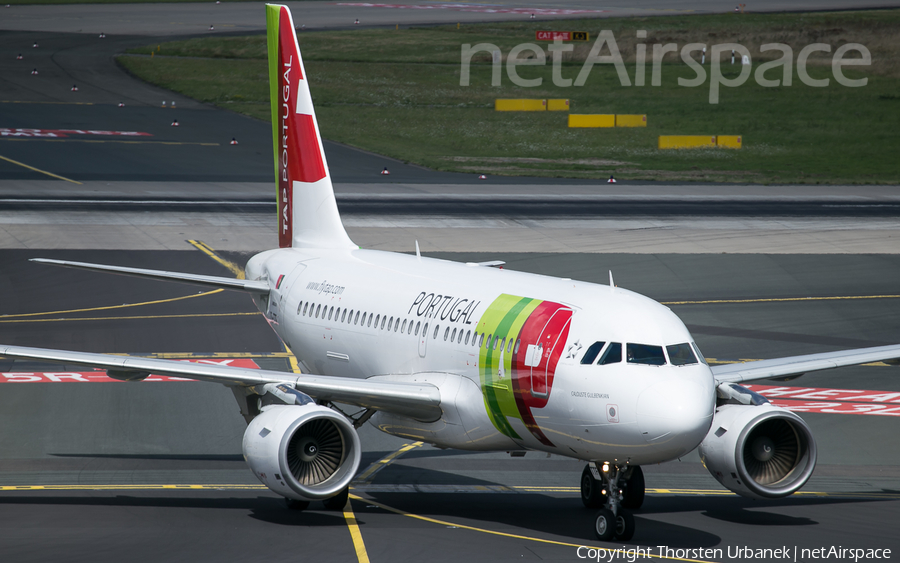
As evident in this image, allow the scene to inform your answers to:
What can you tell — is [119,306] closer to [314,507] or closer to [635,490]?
[314,507]

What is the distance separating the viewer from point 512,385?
20.9m

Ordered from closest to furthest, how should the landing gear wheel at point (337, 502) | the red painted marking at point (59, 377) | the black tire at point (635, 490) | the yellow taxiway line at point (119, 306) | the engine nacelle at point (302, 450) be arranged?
the engine nacelle at point (302, 450) < the landing gear wheel at point (337, 502) < the black tire at point (635, 490) < the red painted marking at point (59, 377) < the yellow taxiway line at point (119, 306)

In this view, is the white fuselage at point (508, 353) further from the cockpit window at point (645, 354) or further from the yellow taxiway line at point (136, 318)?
the yellow taxiway line at point (136, 318)

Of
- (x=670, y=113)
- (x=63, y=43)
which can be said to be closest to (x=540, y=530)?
(x=670, y=113)

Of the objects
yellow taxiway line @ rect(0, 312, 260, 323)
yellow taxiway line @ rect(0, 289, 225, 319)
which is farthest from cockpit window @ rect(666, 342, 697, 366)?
yellow taxiway line @ rect(0, 289, 225, 319)

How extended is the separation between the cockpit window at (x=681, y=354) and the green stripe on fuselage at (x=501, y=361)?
3053 millimetres

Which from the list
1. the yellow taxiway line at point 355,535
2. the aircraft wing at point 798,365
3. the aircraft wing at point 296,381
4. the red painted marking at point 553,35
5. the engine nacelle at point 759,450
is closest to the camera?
the yellow taxiway line at point 355,535

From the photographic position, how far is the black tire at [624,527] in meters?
19.6

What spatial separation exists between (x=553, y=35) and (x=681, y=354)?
110 meters

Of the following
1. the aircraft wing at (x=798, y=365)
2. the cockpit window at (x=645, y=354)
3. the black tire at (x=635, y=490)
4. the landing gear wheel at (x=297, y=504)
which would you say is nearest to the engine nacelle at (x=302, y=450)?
the landing gear wheel at (x=297, y=504)

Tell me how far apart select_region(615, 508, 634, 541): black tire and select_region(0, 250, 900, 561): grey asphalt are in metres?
0.33

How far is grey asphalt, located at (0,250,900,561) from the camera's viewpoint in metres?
20.1

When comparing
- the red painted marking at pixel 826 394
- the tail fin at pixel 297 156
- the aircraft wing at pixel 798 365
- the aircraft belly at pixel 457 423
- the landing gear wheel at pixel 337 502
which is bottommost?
the landing gear wheel at pixel 337 502

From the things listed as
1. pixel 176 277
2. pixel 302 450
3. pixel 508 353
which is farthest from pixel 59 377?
A: pixel 508 353
